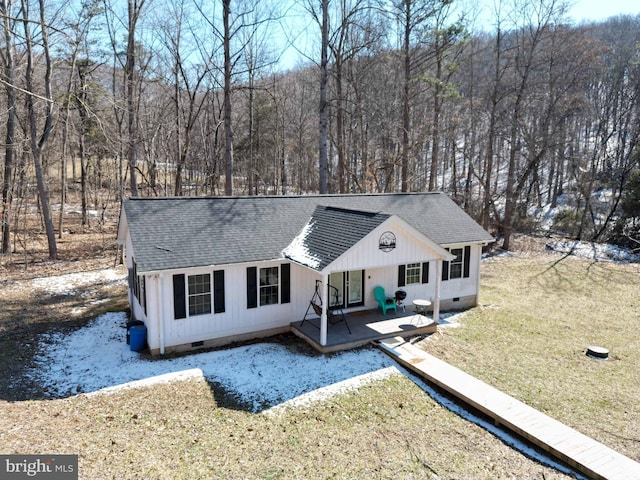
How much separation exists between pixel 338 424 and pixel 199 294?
482cm

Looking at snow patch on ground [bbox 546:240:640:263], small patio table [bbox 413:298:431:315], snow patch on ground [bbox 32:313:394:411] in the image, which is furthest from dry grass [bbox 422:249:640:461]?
snow patch on ground [bbox 546:240:640:263]

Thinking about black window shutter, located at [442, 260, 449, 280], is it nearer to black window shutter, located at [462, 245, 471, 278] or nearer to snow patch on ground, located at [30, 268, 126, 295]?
black window shutter, located at [462, 245, 471, 278]

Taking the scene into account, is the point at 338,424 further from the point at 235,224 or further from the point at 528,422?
the point at 235,224

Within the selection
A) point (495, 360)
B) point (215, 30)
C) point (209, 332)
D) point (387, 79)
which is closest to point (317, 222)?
point (209, 332)

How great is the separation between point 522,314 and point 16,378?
14015 millimetres

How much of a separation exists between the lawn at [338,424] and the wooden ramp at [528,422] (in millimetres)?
394

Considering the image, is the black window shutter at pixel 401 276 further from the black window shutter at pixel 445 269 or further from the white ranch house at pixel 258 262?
the black window shutter at pixel 445 269

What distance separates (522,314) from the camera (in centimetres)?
1450

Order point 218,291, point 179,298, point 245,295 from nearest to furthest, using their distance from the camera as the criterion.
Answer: point 179,298
point 218,291
point 245,295

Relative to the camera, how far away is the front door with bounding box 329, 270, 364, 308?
12.8 metres

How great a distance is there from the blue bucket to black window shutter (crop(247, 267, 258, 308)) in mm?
2659

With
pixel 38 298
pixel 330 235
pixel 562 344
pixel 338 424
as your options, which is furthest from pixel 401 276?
pixel 38 298

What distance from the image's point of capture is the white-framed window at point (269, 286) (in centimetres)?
1167

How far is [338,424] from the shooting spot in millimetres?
7965
